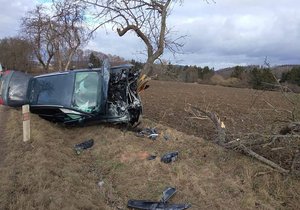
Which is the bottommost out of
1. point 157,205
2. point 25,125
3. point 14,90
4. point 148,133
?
point 157,205

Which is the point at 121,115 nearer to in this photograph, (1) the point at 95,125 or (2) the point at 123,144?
(1) the point at 95,125

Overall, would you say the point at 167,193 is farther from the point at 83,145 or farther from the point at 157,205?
the point at 83,145

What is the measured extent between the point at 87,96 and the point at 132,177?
439 centimetres

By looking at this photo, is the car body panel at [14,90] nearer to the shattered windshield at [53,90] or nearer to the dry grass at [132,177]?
the shattered windshield at [53,90]

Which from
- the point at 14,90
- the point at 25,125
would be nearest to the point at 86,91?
the point at 25,125

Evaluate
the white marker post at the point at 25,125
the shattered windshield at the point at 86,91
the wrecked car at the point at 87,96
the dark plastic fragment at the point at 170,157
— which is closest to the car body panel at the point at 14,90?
the wrecked car at the point at 87,96

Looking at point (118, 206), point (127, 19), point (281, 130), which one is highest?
point (127, 19)

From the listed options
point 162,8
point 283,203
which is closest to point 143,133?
point 283,203

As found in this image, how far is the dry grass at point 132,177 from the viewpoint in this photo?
6.87m

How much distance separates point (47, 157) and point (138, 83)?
5308 mm

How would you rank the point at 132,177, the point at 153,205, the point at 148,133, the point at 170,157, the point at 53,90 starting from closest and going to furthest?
the point at 153,205 < the point at 132,177 < the point at 170,157 < the point at 148,133 < the point at 53,90

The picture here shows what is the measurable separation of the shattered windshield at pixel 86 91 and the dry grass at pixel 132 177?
1758 mm

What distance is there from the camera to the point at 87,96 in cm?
1201

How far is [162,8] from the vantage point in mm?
15578
